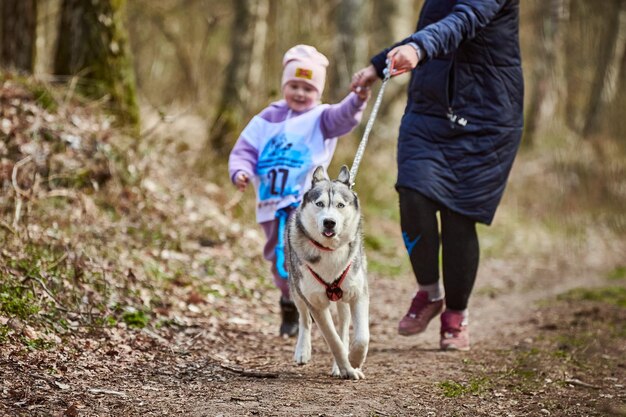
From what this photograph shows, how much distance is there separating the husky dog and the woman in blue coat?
0.75 meters

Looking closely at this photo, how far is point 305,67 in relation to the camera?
5.30 meters

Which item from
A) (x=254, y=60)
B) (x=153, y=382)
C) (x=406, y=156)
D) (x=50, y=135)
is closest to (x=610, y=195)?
(x=406, y=156)

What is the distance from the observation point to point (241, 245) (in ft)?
26.2

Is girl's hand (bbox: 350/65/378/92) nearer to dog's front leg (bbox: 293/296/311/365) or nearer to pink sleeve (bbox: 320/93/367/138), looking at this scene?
pink sleeve (bbox: 320/93/367/138)

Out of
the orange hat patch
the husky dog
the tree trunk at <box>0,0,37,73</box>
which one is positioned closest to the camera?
the husky dog

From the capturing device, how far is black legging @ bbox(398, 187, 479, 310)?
4926 mm

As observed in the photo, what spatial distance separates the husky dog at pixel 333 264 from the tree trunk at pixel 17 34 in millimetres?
5362

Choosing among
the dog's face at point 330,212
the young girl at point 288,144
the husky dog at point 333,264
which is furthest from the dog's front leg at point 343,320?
the young girl at point 288,144

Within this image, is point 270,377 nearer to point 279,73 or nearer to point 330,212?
point 330,212

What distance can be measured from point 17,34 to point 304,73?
457cm

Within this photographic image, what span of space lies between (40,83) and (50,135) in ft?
2.51

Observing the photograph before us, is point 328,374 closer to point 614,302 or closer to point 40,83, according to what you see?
point 614,302

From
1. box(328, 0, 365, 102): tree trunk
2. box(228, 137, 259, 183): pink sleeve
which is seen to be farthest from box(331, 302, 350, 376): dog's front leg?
box(328, 0, 365, 102): tree trunk

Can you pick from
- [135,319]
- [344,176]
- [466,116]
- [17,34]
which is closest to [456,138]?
[466,116]
